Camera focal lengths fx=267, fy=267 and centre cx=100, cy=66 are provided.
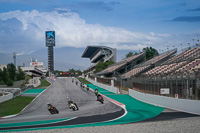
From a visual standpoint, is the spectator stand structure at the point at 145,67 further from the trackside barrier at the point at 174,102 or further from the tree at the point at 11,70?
the tree at the point at 11,70

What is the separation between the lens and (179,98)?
802 inches

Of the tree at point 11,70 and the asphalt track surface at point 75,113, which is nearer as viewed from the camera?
the asphalt track surface at point 75,113

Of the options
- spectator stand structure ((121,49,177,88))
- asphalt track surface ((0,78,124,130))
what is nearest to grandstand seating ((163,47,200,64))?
spectator stand structure ((121,49,177,88))

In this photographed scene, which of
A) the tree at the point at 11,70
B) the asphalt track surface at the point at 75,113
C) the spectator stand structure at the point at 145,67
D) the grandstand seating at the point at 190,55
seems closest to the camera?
the asphalt track surface at the point at 75,113

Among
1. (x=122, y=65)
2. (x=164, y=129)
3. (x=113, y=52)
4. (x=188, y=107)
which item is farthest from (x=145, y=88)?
(x=113, y=52)

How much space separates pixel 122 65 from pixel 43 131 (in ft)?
188

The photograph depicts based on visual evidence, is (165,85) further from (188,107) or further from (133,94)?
(133,94)

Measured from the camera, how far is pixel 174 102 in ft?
67.8

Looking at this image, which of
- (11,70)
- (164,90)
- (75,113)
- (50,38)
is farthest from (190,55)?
(50,38)

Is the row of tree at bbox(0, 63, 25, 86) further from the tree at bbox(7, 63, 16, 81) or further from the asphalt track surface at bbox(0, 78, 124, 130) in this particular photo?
the asphalt track surface at bbox(0, 78, 124, 130)

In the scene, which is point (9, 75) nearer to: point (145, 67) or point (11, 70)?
point (11, 70)

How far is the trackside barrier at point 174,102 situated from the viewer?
58.6 feet

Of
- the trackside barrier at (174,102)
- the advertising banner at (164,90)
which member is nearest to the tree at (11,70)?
the trackside barrier at (174,102)

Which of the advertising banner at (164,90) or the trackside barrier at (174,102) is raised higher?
the advertising banner at (164,90)
